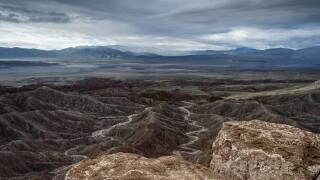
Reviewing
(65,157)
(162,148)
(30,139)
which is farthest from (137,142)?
(30,139)

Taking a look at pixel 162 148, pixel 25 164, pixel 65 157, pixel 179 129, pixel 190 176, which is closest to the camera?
pixel 190 176

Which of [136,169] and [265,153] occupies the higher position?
[265,153]

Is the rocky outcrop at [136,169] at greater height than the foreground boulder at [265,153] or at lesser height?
lesser

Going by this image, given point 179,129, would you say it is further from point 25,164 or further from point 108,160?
point 108,160

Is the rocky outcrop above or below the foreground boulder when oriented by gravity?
below
